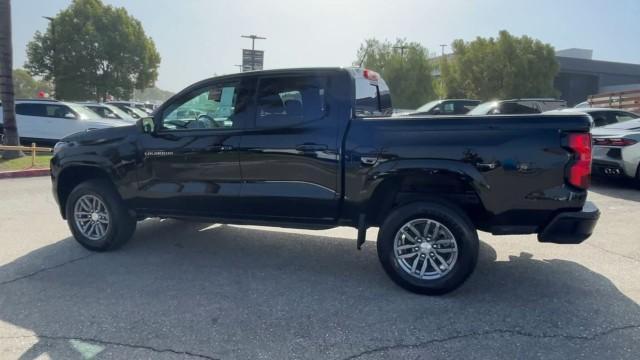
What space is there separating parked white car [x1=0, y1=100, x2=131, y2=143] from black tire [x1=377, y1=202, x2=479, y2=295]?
1381cm

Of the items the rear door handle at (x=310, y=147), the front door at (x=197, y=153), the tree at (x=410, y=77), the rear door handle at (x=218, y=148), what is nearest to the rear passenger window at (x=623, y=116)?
the rear door handle at (x=310, y=147)

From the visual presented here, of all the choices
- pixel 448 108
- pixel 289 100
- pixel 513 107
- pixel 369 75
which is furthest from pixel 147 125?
pixel 448 108

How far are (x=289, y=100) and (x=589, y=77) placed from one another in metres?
60.8

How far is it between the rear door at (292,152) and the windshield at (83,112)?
1340 centimetres

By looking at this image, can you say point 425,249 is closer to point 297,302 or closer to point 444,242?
point 444,242

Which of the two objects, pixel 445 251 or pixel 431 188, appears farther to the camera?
pixel 431 188

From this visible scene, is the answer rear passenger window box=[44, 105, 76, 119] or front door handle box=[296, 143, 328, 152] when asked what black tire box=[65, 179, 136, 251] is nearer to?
front door handle box=[296, 143, 328, 152]

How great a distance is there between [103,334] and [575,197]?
374cm

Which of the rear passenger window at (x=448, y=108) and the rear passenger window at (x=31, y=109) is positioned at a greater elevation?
the rear passenger window at (x=448, y=108)

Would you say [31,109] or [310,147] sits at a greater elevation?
[31,109]

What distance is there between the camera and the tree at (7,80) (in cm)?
1173

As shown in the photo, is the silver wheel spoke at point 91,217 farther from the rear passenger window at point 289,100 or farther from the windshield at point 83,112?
the windshield at point 83,112

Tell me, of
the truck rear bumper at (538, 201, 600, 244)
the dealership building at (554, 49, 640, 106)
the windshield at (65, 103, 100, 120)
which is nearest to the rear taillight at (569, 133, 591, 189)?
the truck rear bumper at (538, 201, 600, 244)

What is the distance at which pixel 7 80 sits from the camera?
477 inches
